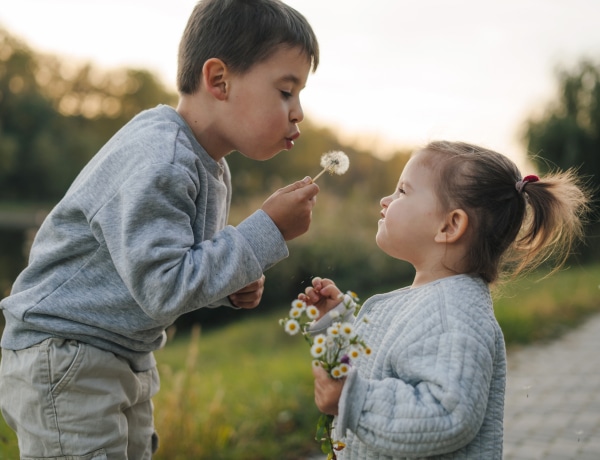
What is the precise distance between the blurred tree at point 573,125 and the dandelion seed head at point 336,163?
12904mm

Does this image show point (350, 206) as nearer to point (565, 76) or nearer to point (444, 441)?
point (565, 76)

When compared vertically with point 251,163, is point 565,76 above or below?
above

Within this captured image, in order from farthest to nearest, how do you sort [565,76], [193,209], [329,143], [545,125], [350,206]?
[329,143], [565,76], [545,125], [350,206], [193,209]

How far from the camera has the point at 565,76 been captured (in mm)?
16781

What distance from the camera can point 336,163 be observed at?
7.80 ft

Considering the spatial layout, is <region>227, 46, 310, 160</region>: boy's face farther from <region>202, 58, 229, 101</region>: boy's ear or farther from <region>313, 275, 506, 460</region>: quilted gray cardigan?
<region>313, 275, 506, 460</region>: quilted gray cardigan

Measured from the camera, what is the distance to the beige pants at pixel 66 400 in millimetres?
2059

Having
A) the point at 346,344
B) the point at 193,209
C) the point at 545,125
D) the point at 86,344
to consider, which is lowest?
the point at 545,125

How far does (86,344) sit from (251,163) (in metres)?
27.1

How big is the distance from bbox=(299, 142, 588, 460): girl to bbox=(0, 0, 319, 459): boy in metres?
0.35

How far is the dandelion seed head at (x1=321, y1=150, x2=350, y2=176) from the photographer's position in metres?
2.37

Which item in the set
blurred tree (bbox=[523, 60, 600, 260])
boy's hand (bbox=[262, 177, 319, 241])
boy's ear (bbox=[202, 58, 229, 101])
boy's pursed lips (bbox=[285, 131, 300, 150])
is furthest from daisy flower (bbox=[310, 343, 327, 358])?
blurred tree (bbox=[523, 60, 600, 260])

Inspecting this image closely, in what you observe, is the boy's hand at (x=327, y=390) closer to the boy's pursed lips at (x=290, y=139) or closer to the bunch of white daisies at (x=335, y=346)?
the bunch of white daisies at (x=335, y=346)

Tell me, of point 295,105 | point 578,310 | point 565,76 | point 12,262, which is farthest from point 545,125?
point 295,105
